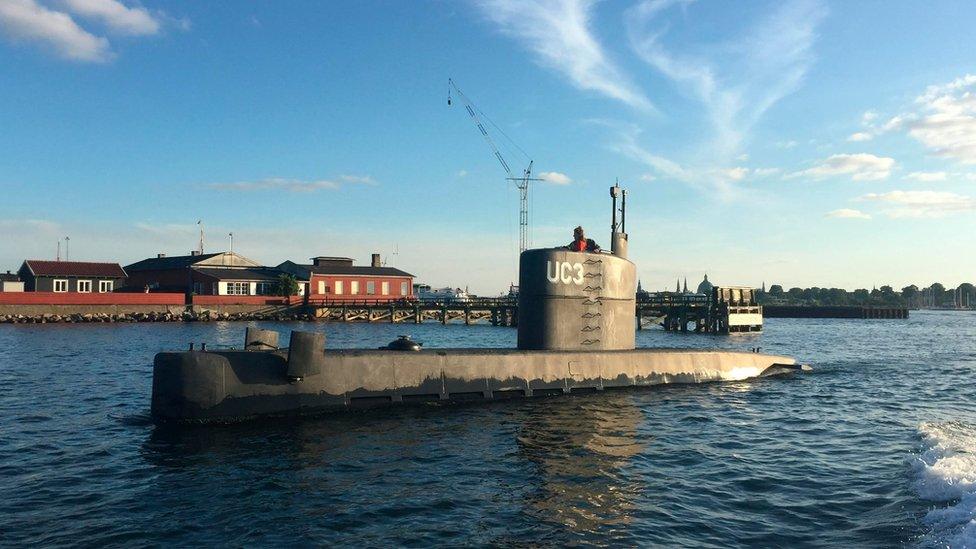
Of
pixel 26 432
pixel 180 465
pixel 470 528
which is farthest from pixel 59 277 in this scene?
pixel 470 528

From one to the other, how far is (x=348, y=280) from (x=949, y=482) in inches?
2915

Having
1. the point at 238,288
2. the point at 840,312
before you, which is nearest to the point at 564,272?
the point at 238,288

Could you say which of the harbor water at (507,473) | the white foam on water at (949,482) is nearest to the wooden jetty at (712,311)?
the harbor water at (507,473)

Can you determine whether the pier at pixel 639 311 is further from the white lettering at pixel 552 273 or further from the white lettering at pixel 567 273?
the white lettering at pixel 552 273

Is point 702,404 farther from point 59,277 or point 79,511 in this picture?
point 59,277

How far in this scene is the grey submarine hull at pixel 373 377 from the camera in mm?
15398

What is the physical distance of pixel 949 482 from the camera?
1141 cm

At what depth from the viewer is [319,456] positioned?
43.9 feet

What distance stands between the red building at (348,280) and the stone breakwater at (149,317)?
511 centimetres

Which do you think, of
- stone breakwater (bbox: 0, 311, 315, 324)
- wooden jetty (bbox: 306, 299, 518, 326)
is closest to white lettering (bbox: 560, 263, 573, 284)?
wooden jetty (bbox: 306, 299, 518, 326)

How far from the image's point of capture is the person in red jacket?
820 inches

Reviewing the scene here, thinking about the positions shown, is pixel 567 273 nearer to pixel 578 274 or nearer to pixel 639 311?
pixel 578 274

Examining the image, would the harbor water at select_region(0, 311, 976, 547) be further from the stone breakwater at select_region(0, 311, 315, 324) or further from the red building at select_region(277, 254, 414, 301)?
the red building at select_region(277, 254, 414, 301)

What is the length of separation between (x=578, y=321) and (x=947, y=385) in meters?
16.5
